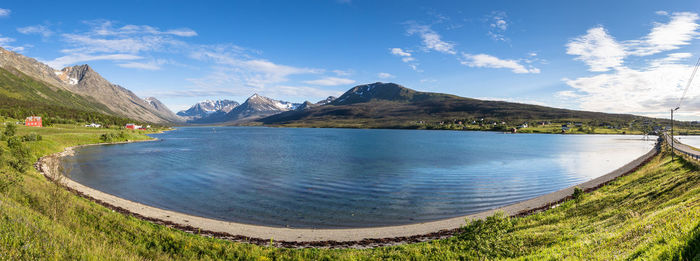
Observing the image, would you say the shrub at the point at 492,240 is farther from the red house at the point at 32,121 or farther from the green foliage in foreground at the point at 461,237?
the red house at the point at 32,121

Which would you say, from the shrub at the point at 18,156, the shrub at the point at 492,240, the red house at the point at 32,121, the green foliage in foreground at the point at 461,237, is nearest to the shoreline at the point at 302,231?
the green foliage in foreground at the point at 461,237

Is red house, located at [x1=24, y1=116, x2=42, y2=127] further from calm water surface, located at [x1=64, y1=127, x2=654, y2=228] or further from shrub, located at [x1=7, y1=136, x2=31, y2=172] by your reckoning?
calm water surface, located at [x1=64, y1=127, x2=654, y2=228]

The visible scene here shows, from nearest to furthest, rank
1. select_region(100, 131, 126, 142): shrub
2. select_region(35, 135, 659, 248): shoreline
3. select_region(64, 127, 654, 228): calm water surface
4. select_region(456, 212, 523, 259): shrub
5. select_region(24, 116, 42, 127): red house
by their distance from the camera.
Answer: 1. select_region(456, 212, 523, 259): shrub
2. select_region(35, 135, 659, 248): shoreline
3. select_region(64, 127, 654, 228): calm water surface
4. select_region(100, 131, 126, 142): shrub
5. select_region(24, 116, 42, 127): red house

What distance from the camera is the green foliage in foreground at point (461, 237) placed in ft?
35.7

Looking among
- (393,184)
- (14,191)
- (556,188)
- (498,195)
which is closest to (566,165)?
(556,188)

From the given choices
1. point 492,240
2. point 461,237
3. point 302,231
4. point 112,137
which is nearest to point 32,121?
point 112,137

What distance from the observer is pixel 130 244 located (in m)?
19.0

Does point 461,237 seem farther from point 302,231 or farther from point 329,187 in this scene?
point 329,187

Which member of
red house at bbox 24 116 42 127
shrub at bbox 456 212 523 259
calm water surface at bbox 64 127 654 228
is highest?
red house at bbox 24 116 42 127

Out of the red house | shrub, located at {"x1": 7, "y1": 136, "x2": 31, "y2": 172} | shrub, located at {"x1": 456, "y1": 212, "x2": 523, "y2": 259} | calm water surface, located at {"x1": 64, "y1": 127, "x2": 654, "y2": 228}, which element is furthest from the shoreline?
the red house

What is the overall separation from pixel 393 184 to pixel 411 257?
3363cm

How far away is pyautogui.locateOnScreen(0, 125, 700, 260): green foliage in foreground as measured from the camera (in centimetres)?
1088

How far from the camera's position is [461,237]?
21.8m

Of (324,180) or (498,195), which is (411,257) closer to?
(498,195)
